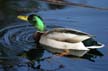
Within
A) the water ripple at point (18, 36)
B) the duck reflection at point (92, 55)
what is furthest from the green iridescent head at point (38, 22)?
the duck reflection at point (92, 55)

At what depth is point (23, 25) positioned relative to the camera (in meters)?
10.6

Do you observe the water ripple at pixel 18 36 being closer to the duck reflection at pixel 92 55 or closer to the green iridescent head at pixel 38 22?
the green iridescent head at pixel 38 22

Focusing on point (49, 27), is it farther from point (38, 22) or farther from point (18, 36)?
point (18, 36)

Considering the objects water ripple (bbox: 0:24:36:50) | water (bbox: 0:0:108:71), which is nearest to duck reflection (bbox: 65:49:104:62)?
water (bbox: 0:0:108:71)

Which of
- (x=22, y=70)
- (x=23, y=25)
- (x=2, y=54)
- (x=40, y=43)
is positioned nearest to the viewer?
(x=22, y=70)

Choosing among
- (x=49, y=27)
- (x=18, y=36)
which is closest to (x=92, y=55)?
(x=49, y=27)

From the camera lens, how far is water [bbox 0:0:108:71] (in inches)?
346

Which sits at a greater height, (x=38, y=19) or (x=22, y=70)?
(x=38, y=19)

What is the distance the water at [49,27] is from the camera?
8.80 meters

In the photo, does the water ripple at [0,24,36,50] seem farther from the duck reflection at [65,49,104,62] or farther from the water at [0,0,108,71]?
the duck reflection at [65,49,104,62]

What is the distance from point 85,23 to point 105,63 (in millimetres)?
1981

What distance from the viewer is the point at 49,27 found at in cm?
1052

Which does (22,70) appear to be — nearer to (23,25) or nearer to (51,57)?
(51,57)

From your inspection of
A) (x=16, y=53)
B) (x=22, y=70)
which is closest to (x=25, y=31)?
(x=16, y=53)
